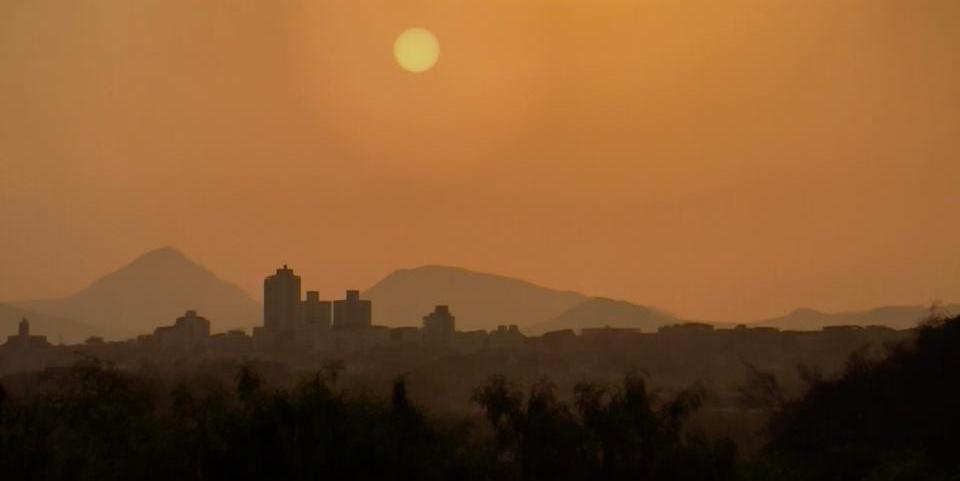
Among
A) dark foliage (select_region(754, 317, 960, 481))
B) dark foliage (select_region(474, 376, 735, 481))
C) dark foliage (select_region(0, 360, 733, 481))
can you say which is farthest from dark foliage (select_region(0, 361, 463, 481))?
dark foliage (select_region(754, 317, 960, 481))

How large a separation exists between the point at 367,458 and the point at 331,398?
346cm

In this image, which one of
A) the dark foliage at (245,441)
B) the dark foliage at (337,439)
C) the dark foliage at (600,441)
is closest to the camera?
the dark foliage at (245,441)

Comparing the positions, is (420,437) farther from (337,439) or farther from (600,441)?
(600,441)

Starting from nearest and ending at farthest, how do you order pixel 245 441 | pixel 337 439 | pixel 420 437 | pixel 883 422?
pixel 245 441
pixel 337 439
pixel 420 437
pixel 883 422

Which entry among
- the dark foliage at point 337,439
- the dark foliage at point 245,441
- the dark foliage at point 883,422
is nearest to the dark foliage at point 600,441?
the dark foliage at point 337,439

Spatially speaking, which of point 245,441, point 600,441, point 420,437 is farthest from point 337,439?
point 600,441

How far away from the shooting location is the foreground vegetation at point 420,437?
169 ft

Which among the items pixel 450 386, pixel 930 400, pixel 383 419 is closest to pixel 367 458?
pixel 383 419

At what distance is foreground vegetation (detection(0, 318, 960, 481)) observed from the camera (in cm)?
5162

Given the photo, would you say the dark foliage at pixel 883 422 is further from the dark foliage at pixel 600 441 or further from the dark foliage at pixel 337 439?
the dark foliage at pixel 337 439

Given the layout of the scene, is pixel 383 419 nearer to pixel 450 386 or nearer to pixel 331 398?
pixel 331 398

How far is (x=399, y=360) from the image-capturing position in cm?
19412

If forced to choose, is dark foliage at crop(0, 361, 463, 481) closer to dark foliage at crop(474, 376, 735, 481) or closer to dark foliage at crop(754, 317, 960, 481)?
dark foliage at crop(474, 376, 735, 481)

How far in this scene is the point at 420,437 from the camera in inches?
2168
